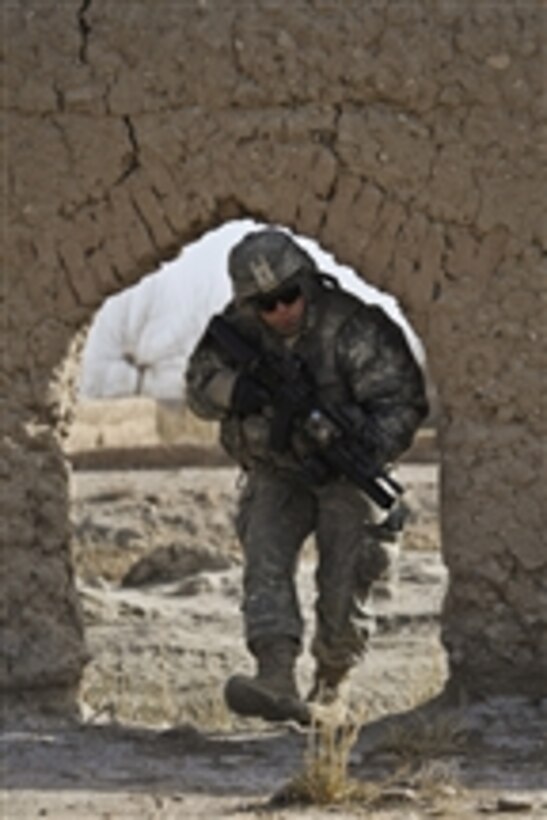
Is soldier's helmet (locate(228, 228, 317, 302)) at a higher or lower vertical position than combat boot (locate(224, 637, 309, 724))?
higher

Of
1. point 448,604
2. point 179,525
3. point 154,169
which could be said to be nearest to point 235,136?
point 154,169

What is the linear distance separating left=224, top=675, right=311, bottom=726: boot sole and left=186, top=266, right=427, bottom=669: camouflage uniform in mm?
410

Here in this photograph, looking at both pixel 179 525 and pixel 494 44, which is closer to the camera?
pixel 494 44

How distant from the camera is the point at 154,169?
28.2ft

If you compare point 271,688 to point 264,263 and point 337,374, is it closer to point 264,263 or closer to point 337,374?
point 337,374

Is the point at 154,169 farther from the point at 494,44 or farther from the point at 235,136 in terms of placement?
the point at 494,44

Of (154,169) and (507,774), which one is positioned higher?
(154,169)

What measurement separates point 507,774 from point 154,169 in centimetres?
273

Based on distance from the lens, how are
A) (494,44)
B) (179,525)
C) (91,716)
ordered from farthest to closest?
(179,525)
(91,716)
(494,44)

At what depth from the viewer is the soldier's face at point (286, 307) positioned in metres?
8.17

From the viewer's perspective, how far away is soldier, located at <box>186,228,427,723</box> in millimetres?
8094

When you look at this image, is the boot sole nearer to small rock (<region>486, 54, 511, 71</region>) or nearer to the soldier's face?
the soldier's face

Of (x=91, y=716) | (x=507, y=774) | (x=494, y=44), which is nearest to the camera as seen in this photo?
(x=507, y=774)

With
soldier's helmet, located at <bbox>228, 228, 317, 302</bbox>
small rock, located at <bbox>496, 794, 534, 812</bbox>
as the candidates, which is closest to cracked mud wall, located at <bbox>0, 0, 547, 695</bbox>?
soldier's helmet, located at <bbox>228, 228, 317, 302</bbox>
